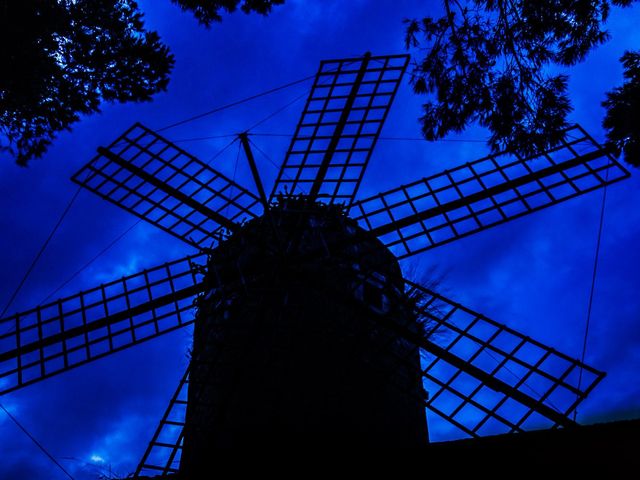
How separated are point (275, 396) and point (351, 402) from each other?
3.69 ft

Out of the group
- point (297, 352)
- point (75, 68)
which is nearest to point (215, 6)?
point (75, 68)

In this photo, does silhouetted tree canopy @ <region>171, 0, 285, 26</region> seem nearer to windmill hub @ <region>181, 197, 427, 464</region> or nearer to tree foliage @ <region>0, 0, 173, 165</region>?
tree foliage @ <region>0, 0, 173, 165</region>

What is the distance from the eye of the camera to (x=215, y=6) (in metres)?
6.83

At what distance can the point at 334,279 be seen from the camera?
8.38 metres

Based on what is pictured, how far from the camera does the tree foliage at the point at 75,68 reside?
6777mm

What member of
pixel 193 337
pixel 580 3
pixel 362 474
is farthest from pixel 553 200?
pixel 193 337

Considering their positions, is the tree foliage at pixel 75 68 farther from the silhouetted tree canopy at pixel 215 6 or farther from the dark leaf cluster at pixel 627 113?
the dark leaf cluster at pixel 627 113

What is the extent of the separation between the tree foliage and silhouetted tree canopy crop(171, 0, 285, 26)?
955mm

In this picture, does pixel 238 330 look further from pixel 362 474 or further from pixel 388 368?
pixel 362 474

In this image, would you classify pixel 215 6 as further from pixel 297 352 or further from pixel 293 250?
pixel 297 352

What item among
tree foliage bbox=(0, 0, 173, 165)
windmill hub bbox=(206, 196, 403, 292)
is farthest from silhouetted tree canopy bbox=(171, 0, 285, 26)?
windmill hub bbox=(206, 196, 403, 292)

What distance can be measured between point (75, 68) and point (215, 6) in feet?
7.42

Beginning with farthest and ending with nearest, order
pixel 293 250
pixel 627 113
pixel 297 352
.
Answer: pixel 293 250 < pixel 297 352 < pixel 627 113

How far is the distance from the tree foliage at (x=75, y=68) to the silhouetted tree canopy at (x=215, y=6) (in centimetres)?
96
